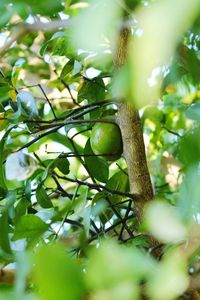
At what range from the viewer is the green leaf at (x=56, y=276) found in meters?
0.16

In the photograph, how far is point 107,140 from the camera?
622 mm

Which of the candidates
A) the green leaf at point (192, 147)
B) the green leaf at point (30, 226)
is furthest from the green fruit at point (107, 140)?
the green leaf at point (192, 147)

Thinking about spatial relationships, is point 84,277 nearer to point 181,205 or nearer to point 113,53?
point 181,205

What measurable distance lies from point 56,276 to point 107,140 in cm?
46

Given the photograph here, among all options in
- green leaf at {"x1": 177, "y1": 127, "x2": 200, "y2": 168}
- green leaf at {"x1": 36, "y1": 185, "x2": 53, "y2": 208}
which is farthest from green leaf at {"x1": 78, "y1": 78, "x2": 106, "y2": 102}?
green leaf at {"x1": 177, "y1": 127, "x2": 200, "y2": 168}

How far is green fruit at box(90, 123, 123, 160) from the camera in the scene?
24.5 inches

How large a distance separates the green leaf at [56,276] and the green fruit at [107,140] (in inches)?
17.6

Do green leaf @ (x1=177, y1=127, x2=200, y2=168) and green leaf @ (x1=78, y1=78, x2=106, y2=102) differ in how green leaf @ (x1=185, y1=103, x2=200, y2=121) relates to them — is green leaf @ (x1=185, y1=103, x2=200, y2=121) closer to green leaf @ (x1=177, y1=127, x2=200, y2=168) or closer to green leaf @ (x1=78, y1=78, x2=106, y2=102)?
green leaf @ (x1=177, y1=127, x2=200, y2=168)

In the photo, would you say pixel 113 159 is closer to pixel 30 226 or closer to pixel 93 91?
pixel 93 91

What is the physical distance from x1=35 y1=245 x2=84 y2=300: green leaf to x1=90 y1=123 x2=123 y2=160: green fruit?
45cm

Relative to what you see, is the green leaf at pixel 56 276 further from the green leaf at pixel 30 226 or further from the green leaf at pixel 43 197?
the green leaf at pixel 43 197

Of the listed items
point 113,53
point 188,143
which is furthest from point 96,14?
point 113,53

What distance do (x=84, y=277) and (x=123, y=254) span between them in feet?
0.07

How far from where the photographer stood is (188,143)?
0.76 feet
